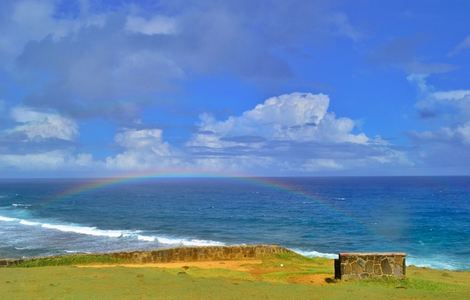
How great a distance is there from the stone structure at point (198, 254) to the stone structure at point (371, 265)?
27.0ft

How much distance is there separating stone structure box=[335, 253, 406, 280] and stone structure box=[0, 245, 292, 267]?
823cm

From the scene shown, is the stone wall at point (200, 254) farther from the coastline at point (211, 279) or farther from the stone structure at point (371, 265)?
the stone structure at point (371, 265)

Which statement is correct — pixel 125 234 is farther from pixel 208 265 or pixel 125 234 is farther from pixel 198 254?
pixel 208 265

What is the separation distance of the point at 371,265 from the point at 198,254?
10.2 meters

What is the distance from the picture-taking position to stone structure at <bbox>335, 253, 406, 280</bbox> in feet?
63.8

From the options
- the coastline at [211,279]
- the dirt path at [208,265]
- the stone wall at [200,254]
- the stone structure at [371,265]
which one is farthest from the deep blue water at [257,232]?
the stone structure at [371,265]

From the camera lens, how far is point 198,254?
88.1 ft

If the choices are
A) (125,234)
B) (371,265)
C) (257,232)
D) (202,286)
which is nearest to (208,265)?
(371,265)

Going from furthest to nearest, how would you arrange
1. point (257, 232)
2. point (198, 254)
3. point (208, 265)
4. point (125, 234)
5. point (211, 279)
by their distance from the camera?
point (257, 232) < point (125, 234) < point (198, 254) < point (208, 265) < point (211, 279)

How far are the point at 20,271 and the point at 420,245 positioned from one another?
38596mm

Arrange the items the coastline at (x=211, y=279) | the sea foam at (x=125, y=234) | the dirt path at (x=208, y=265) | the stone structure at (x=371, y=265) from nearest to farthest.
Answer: the coastline at (x=211, y=279) → the stone structure at (x=371, y=265) → the dirt path at (x=208, y=265) → the sea foam at (x=125, y=234)

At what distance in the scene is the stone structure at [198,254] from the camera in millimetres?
25844

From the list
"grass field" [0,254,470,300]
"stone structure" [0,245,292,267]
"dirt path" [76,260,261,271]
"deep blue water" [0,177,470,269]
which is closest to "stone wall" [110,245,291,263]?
"stone structure" [0,245,292,267]

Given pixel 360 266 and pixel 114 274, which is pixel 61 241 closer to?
pixel 114 274
